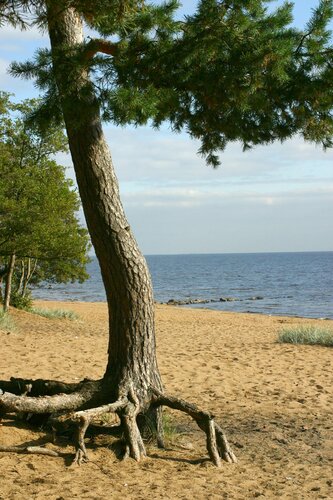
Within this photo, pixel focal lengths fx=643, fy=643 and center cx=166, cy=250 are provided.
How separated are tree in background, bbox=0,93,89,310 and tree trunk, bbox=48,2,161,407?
10.9 meters

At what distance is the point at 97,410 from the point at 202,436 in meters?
1.70

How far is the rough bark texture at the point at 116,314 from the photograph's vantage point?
6055mm

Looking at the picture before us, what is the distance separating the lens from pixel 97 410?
583 cm

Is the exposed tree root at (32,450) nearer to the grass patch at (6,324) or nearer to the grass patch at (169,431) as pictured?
the grass patch at (169,431)

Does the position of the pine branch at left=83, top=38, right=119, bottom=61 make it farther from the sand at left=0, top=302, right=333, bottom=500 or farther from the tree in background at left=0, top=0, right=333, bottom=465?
the sand at left=0, top=302, right=333, bottom=500

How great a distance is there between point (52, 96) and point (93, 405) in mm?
2927

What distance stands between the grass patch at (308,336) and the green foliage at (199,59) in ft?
33.0

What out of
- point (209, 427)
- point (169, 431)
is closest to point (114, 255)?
point (209, 427)

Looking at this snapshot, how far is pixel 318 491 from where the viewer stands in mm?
5582

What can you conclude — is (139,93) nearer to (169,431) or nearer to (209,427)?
(209,427)

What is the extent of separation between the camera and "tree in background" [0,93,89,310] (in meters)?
17.2

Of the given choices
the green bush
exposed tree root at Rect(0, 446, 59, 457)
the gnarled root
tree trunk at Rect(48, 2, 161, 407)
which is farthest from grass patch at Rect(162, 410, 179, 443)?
the green bush

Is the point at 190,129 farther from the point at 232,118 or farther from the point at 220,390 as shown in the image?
the point at 220,390

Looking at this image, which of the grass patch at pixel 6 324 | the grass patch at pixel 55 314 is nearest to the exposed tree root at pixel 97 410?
the grass patch at pixel 6 324
